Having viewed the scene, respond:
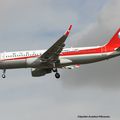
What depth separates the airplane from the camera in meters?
73.0

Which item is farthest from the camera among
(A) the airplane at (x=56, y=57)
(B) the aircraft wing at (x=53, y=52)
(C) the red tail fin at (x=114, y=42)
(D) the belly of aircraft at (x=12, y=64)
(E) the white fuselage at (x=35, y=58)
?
(C) the red tail fin at (x=114, y=42)

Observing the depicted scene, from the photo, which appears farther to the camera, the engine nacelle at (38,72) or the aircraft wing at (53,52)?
the engine nacelle at (38,72)

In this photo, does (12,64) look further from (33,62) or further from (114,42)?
(114,42)

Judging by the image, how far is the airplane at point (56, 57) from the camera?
7300cm

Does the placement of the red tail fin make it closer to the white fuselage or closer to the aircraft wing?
the white fuselage

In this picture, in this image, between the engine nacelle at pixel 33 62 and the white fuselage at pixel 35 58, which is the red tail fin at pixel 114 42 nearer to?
the white fuselage at pixel 35 58

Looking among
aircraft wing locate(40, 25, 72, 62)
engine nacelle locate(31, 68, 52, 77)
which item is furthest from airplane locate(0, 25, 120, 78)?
engine nacelle locate(31, 68, 52, 77)

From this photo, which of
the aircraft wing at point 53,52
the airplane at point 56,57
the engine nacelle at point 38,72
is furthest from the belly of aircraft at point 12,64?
the engine nacelle at point 38,72

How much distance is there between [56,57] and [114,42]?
12329 millimetres

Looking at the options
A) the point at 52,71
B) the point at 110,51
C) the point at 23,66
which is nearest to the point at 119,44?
the point at 110,51

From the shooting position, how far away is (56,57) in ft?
242

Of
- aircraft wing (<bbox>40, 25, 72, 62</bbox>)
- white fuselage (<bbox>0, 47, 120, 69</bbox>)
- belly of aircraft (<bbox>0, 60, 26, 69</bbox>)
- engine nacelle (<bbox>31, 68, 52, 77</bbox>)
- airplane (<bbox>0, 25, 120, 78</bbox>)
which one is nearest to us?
aircraft wing (<bbox>40, 25, 72, 62</bbox>)

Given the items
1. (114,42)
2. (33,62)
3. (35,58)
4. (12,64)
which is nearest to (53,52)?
(35,58)

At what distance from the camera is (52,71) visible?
79.1m
